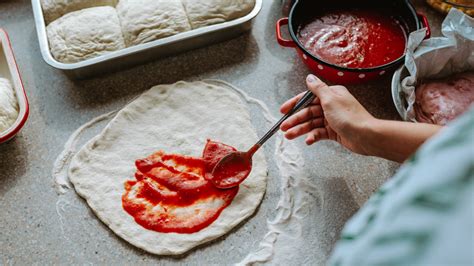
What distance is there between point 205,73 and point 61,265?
0.68 metres

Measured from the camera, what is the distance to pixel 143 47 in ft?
4.13

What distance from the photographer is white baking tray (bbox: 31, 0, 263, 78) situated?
1234 millimetres

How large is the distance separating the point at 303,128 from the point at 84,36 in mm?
682

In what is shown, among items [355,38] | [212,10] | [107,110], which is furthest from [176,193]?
[355,38]

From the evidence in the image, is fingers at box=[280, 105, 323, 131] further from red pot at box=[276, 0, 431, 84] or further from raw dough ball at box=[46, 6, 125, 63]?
raw dough ball at box=[46, 6, 125, 63]

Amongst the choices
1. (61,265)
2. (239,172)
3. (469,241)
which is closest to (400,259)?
(469,241)

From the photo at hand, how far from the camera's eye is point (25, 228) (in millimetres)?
1088

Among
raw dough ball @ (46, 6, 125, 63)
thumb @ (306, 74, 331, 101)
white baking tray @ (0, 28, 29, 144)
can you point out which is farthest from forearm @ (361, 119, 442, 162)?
white baking tray @ (0, 28, 29, 144)

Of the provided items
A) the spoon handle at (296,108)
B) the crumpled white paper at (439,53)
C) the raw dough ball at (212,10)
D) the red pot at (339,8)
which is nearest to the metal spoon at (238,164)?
the spoon handle at (296,108)

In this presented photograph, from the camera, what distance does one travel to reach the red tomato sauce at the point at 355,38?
4.10ft

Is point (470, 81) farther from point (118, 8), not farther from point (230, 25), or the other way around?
point (118, 8)

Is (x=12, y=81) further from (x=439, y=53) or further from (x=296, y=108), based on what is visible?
(x=439, y=53)

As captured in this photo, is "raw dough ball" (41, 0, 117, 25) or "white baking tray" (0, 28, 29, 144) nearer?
"white baking tray" (0, 28, 29, 144)

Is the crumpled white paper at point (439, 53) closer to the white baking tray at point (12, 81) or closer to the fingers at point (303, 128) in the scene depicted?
the fingers at point (303, 128)
